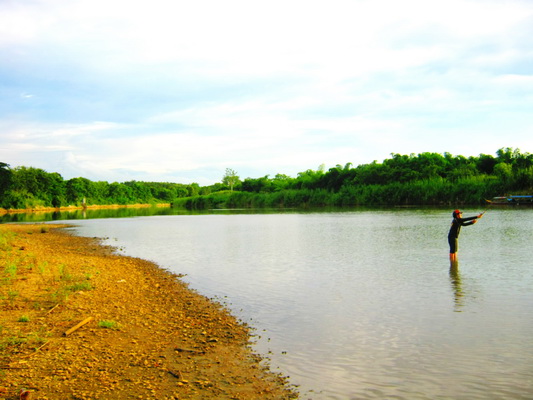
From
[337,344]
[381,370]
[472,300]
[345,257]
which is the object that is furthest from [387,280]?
[381,370]

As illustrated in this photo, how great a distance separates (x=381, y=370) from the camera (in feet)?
22.7

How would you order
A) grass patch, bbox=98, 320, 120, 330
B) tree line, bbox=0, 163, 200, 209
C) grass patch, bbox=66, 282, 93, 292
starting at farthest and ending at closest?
tree line, bbox=0, 163, 200, 209, grass patch, bbox=66, 282, 93, 292, grass patch, bbox=98, 320, 120, 330

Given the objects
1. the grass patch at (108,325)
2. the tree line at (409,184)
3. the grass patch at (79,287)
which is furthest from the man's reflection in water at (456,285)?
the tree line at (409,184)

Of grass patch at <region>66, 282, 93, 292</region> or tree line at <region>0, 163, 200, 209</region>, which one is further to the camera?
tree line at <region>0, 163, 200, 209</region>

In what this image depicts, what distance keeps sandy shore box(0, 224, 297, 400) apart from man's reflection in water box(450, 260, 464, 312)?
5.39 m

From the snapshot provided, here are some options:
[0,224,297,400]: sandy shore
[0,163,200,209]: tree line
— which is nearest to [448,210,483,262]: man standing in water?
[0,224,297,400]: sandy shore

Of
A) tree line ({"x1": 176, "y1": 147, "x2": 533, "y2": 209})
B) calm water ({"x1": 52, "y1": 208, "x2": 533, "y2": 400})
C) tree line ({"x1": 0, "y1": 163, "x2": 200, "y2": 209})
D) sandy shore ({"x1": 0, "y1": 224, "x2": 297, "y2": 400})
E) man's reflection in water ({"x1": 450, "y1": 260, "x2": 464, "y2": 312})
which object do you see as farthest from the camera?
tree line ({"x1": 0, "y1": 163, "x2": 200, "y2": 209})

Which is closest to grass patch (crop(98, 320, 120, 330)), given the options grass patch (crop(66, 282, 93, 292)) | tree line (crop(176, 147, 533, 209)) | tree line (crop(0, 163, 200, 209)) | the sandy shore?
the sandy shore

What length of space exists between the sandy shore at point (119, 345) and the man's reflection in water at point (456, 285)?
5.39 m

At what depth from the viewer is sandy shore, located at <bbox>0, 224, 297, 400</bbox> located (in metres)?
5.98

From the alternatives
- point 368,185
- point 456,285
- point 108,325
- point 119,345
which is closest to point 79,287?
point 108,325

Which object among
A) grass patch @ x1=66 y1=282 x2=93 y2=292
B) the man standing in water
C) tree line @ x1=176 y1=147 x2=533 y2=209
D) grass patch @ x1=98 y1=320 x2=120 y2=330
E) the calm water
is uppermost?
tree line @ x1=176 y1=147 x2=533 y2=209

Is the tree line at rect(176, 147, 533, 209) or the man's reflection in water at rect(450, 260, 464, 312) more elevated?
the tree line at rect(176, 147, 533, 209)

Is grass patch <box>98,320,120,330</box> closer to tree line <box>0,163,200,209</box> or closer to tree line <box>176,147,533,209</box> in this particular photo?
tree line <box>176,147,533,209</box>
